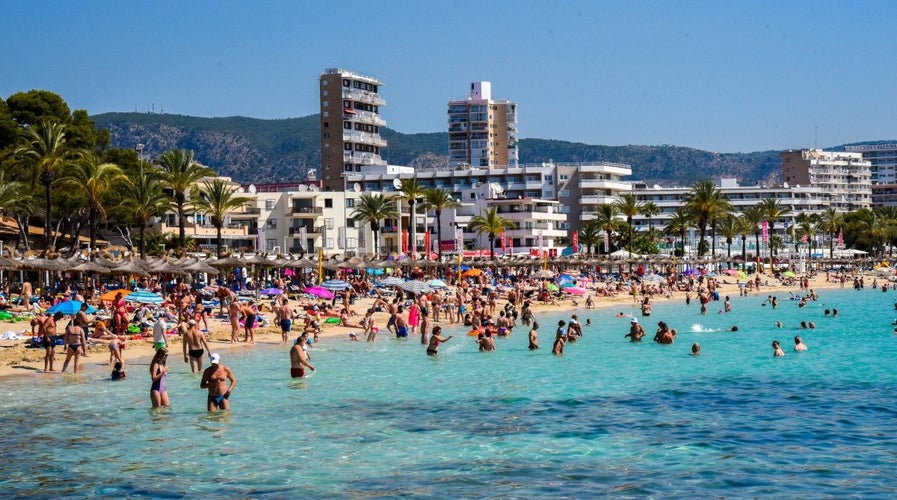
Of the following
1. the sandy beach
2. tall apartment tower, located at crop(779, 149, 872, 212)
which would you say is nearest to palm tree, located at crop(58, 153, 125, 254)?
the sandy beach

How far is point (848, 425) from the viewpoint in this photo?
61.6 ft

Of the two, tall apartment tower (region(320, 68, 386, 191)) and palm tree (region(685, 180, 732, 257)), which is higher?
tall apartment tower (region(320, 68, 386, 191))

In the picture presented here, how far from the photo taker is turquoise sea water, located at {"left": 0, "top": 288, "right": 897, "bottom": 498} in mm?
14188

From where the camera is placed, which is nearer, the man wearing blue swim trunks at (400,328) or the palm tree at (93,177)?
the man wearing blue swim trunks at (400,328)

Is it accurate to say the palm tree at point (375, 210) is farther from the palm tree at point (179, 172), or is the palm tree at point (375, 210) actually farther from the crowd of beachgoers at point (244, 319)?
the palm tree at point (179, 172)

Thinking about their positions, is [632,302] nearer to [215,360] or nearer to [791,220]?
[215,360]

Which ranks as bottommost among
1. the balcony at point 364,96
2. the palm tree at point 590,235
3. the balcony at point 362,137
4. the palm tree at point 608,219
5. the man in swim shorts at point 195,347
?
the man in swim shorts at point 195,347

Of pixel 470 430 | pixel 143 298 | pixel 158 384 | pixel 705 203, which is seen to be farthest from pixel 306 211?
pixel 470 430

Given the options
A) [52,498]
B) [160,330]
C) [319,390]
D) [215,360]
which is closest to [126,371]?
[160,330]

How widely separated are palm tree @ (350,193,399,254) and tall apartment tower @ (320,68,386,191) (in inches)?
1421

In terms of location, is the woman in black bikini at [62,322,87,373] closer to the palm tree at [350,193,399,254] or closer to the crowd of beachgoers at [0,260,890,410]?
the crowd of beachgoers at [0,260,890,410]

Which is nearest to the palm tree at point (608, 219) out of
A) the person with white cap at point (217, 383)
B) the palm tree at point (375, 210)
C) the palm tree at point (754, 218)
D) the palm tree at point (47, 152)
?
the palm tree at point (754, 218)

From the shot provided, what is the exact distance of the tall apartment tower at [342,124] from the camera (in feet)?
393

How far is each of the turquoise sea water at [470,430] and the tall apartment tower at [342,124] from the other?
91125 millimetres
